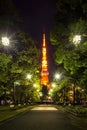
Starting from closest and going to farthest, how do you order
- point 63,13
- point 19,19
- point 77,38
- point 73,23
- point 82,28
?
point 77,38
point 82,28
point 73,23
point 63,13
point 19,19

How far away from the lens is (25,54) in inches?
1697

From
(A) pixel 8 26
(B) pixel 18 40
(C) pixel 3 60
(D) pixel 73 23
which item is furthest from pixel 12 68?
(D) pixel 73 23

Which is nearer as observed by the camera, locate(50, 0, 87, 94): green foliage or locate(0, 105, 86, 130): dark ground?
locate(0, 105, 86, 130): dark ground

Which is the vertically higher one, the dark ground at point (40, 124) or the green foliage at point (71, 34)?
the green foliage at point (71, 34)

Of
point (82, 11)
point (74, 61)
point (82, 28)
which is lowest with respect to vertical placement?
point (74, 61)

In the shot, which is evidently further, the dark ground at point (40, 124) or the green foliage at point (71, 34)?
the green foliage at point (71, 34)

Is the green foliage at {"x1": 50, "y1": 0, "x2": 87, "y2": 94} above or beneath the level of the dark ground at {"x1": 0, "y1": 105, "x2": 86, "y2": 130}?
above

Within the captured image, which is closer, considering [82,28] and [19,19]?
[82,28]

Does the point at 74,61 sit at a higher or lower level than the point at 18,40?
lower

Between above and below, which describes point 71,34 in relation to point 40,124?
above

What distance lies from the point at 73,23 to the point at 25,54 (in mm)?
13624

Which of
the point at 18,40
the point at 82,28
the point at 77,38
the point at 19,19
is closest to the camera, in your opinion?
the point at 77,38

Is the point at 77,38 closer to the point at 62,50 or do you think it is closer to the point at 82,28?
the point at 82,28

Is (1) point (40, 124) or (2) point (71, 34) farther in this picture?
(2) point (71, 34)
